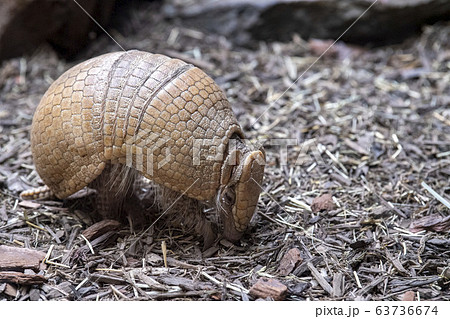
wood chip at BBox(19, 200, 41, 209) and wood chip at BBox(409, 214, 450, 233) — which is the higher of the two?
wood chip at BBox(19, 200, 41, 209)

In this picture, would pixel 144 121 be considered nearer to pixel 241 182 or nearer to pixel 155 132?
pixel 155 132

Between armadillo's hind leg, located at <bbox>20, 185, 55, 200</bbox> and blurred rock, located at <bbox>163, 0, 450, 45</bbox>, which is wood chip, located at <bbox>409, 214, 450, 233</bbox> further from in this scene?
blurred rock, located at <bbox>163, 0, 450, 45</bbox>

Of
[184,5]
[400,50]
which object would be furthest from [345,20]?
[184,5]

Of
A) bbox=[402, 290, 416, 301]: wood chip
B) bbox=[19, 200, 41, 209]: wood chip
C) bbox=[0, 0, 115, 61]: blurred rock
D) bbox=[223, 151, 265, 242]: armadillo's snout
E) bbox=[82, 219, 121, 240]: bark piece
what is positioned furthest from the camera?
bbox=[0, 0, 115, 61]: blurred rock

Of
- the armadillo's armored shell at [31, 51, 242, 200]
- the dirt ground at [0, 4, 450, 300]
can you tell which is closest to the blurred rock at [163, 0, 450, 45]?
the dirt ground at [0, 4, 450, 300]

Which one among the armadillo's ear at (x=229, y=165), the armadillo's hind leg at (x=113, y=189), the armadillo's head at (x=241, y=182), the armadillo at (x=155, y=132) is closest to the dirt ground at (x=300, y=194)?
the armadillo's hind leg at (x=113, y=189)

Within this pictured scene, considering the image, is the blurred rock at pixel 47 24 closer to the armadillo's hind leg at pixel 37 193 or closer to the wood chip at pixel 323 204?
the armadillo's hind leg at pixel 37 193

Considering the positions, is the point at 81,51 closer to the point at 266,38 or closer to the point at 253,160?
the point at 266,38
